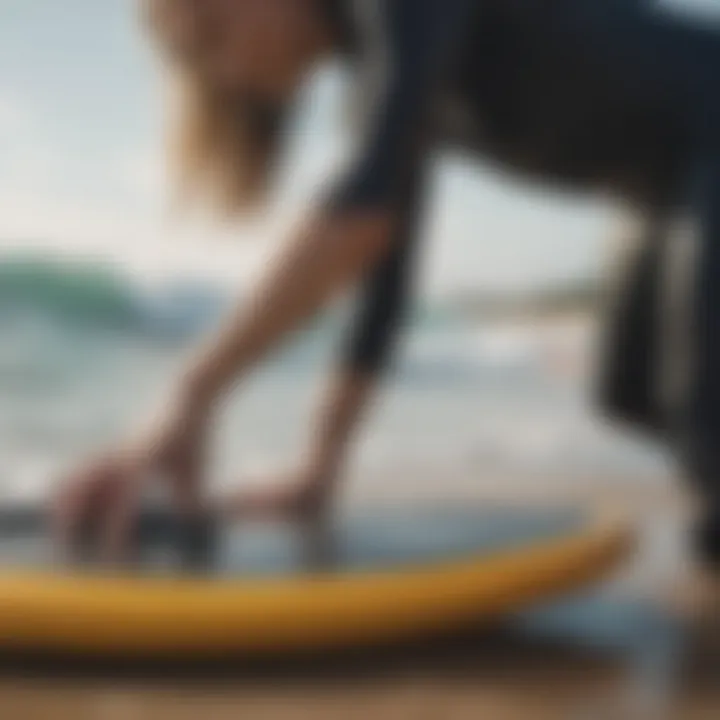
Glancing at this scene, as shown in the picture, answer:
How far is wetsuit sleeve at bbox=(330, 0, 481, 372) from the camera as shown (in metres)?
0.58

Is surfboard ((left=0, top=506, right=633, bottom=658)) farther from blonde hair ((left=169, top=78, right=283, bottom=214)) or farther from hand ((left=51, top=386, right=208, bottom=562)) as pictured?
blonde hair ((left=169, top=78, right=283, bottom=214))

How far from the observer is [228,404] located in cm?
58

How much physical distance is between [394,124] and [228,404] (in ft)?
0.41

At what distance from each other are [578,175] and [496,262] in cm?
5

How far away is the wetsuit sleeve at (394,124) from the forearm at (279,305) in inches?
0.4

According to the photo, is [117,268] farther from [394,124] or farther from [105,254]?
[394,124]

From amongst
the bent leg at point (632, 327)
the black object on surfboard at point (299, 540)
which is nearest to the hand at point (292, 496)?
the black object on surfboard at point (299, 540)

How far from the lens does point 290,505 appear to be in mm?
590

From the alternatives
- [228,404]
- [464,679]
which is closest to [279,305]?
[228,404]

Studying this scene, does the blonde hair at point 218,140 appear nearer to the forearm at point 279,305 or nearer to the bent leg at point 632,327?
the forearm at point 279,305

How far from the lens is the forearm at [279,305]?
1.88ft

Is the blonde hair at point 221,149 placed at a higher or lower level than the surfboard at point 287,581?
higher

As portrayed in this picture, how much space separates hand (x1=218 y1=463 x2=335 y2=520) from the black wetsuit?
0.15 feet

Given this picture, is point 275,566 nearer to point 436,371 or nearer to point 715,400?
point 436,371
